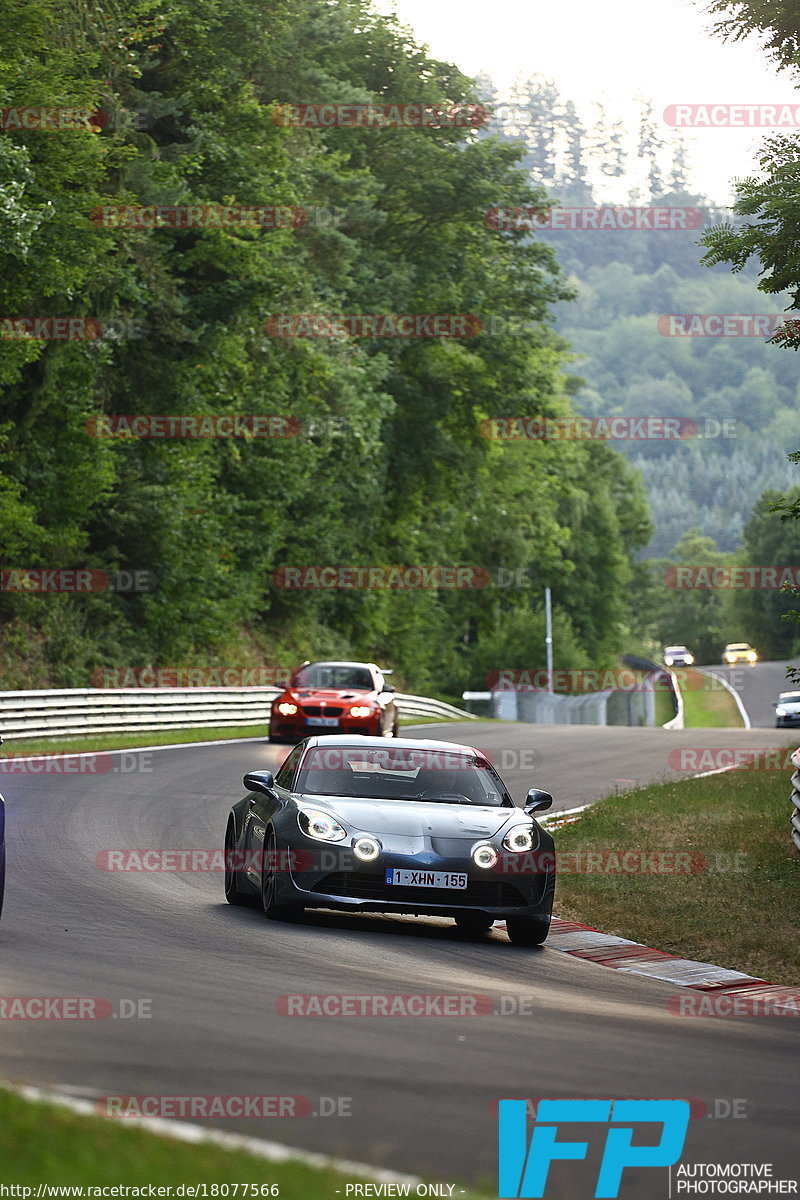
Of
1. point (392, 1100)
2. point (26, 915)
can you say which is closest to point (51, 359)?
point (26, 915)

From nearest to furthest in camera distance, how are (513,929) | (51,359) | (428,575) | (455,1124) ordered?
(455,1124)
(513,929)
(51,359)
(428,575)

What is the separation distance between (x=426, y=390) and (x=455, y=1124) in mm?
50206

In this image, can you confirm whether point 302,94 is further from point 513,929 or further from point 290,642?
point 513,929

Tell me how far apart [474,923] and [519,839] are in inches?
42.9

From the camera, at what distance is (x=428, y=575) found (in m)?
63.6
